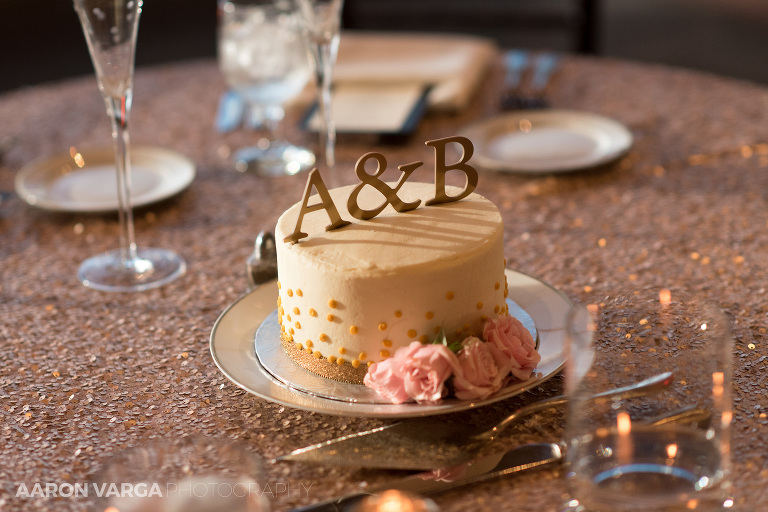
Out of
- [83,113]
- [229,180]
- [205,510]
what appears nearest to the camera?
[205,510]

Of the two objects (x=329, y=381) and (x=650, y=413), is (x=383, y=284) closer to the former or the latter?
(x=329, y=381)

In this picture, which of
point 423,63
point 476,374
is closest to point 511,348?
point 476,374

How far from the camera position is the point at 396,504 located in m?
0.66

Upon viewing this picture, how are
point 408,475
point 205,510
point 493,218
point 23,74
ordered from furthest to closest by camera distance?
point 23,74
point 493,218
point 408,475
point 205,510

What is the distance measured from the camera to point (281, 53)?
153 centimetres

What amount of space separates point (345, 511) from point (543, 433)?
0.20 meters

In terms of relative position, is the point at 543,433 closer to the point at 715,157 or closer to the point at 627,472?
the point at 627,472

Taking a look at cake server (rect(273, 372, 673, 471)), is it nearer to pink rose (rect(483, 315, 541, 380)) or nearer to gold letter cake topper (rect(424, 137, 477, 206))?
pink rose (rect(483, 315, 541, 380))

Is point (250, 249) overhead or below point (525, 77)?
below

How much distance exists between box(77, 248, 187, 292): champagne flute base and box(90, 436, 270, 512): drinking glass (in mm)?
496

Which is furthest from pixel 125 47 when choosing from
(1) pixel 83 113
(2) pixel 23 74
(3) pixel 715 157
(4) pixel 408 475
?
(2) pixel 23 74

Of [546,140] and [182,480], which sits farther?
[546,140]

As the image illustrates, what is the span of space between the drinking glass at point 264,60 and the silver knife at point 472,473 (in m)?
0.83

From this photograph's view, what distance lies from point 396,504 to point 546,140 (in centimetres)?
95
